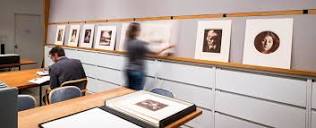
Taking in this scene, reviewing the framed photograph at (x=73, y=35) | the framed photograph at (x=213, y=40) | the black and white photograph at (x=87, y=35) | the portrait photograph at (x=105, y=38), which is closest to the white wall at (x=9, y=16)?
the framed photograph at (x=73, y=35)

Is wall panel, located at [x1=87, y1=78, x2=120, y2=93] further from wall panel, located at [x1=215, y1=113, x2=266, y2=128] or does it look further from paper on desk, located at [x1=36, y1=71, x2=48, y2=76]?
wall panel, located at [x1=215, y1=113, x2=266, y2=128]

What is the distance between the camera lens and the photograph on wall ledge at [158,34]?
3322 millimetres

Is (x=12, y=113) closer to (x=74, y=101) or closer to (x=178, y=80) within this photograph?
(x=74, y=101)

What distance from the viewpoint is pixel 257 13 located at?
2545 mm

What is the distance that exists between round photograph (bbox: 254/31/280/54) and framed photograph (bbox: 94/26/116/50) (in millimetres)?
2533

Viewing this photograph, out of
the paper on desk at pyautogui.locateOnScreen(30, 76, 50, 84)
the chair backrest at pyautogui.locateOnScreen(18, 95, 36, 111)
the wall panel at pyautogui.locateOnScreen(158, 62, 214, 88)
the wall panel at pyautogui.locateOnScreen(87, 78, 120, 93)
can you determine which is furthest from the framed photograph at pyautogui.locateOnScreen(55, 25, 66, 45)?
the chair backrest at pyautogui.locateOnScreen(18, 95, 36, 111)

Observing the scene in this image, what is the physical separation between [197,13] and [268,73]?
45.9 inches

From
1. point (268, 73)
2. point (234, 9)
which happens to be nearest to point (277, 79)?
point (268, 73)

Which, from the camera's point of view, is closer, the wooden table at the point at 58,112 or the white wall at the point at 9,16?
the wooden table at the point at 58,112

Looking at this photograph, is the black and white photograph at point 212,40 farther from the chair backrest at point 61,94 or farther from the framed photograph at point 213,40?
the chair backrest at point 61,94

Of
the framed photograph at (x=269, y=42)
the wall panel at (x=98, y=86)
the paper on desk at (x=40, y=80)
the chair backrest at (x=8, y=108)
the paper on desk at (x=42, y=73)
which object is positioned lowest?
the wall panel at (x=98, y=86)

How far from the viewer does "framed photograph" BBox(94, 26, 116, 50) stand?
14.0ft

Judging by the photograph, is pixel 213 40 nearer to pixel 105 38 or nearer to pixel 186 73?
pixel 186 73

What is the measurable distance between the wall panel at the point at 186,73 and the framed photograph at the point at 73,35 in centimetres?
251
